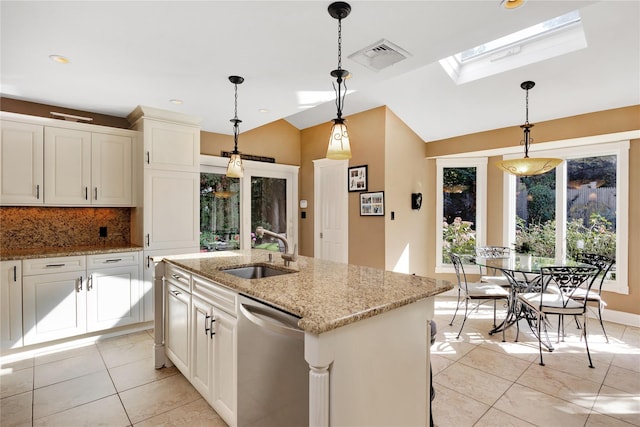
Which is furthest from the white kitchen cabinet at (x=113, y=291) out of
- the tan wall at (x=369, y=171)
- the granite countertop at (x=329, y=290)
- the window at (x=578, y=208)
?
the window at (x=578, y=208)

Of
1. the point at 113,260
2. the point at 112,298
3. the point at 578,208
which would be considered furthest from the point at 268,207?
the point at 578,208

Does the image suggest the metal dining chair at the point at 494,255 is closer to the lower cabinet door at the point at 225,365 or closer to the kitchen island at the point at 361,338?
the kitchen island at the point at 361,338

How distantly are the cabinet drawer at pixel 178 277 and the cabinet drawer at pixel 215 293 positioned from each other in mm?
114

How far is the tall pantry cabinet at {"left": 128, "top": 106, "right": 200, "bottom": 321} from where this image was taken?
144 inches

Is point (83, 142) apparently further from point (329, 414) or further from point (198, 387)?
point (329, 414)

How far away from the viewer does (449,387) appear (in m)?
2.46

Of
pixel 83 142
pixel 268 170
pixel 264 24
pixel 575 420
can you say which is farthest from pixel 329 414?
pixel 268 170

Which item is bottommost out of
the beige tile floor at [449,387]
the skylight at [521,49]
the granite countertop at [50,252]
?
the beige tile floor at [449,387]

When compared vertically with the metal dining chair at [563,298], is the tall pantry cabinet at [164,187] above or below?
above

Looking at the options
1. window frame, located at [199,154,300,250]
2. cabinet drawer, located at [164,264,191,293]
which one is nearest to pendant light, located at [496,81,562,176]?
cabinet drawer, located at [164,264,191,293]

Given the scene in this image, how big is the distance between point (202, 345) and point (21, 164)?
108 inches

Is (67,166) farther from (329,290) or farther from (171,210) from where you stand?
(329,290)

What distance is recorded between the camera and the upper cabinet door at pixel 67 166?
10.8ft

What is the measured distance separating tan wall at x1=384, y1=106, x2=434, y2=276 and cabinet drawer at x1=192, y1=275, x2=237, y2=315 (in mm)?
2873
